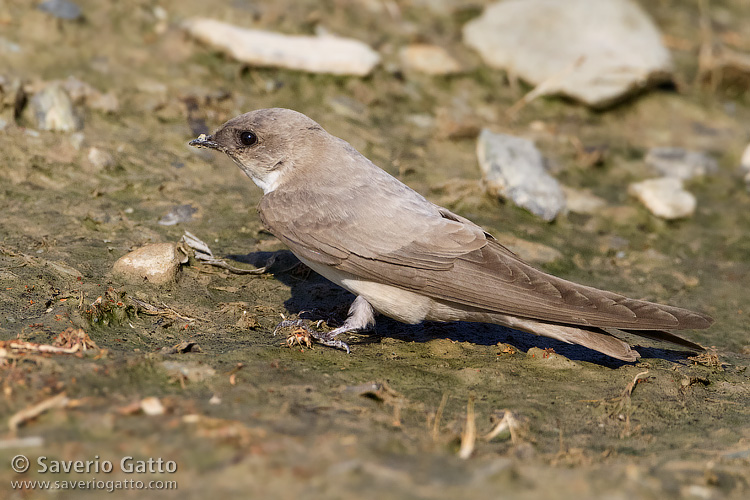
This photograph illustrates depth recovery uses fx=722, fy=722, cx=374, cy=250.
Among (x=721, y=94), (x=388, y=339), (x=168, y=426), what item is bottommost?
(x=388, y=339)

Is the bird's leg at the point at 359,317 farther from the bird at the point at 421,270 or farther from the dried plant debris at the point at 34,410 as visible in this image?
the dried plant debris at the point at 34,410

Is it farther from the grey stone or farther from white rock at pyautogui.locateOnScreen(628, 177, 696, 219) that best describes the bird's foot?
the grey stone

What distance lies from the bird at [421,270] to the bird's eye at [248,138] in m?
0.38

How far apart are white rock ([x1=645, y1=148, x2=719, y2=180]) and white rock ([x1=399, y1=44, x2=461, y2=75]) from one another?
2198 millimetres

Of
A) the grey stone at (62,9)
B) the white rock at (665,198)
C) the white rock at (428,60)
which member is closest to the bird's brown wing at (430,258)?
the white rock at (665,198)

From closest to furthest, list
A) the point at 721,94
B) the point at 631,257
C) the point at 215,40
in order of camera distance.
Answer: the point at 631,257 → the point at 215,40 → the point at 721,94

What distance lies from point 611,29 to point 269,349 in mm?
5801

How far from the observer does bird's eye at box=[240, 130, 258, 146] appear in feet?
15.4

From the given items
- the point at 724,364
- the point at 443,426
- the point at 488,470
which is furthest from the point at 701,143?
the point at 488,470

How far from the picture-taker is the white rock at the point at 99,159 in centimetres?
554

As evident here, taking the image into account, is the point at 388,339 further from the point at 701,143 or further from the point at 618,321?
the point at 701,143

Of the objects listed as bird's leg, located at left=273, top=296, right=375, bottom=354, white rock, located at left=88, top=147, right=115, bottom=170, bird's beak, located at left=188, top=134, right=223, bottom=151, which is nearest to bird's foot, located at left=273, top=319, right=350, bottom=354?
bird's leg, located at left=273, top=296, right=375, bottom=354

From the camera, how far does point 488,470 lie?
2.61 meters

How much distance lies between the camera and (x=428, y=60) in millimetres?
7613
